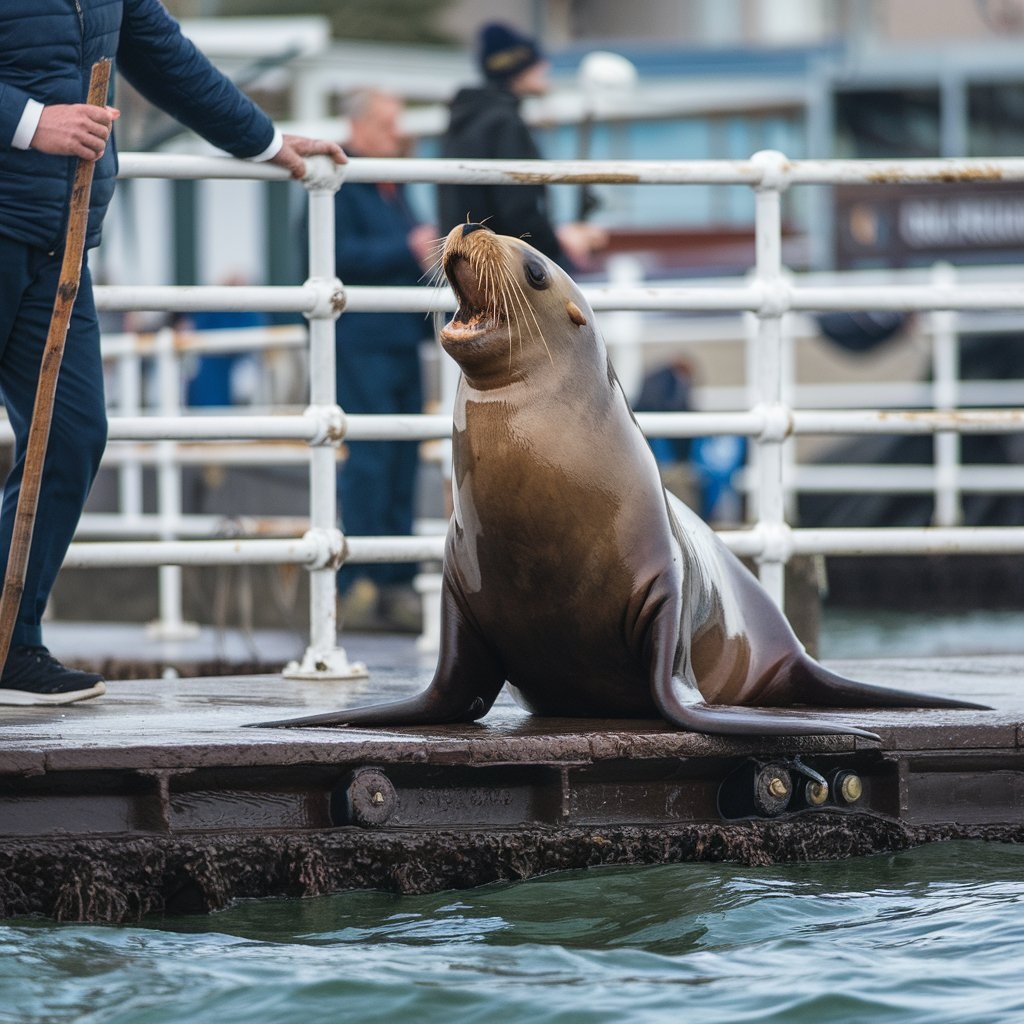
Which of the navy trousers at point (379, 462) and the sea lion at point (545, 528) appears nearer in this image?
the sea lion at point (545, 528)

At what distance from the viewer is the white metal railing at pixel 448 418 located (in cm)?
536

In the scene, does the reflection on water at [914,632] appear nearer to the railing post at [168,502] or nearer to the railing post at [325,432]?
the railing post at [168,502]

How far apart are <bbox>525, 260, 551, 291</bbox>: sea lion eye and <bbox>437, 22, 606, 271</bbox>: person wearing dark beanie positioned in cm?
234

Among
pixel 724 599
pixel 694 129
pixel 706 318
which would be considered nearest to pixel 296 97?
pixel 706 318

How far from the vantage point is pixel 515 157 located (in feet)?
23.3

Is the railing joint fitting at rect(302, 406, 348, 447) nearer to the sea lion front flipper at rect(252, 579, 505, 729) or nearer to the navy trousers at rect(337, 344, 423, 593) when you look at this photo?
the sea lion front flipper at rect(252, 579, 505, 729)

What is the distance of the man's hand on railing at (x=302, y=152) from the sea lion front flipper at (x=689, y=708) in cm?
184

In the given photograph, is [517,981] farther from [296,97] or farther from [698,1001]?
[296,97]

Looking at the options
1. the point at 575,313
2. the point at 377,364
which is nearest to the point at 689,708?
the point at 575,313

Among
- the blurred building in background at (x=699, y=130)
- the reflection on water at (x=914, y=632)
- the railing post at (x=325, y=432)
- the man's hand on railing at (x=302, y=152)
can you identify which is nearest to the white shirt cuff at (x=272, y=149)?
the man's hand on railing at (x=302, y=152)

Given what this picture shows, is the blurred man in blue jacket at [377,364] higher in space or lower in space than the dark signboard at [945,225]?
lower

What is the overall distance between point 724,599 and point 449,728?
749 millimetres

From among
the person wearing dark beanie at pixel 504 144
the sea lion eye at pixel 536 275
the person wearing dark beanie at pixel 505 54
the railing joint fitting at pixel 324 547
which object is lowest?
the railing joint fitting at pixel 324 547

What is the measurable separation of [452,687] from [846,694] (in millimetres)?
938
